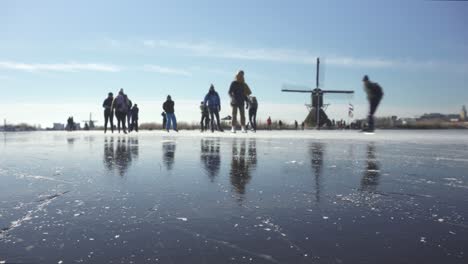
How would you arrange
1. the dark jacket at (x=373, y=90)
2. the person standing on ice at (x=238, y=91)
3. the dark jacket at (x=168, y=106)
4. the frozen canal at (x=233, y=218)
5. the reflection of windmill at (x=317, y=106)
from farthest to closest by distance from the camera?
the reflection of windmill at (x=317, y=106)
the dark jacket at (x=168, y=106)
the person standing on ice at (x=238, y=91)
the dark jacket at (x=373, y=90)
the frozen canal at (x=233, y=218)

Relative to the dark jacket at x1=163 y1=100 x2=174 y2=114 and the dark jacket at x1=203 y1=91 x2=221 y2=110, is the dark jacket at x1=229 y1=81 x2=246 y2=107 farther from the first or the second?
the dark jacket at x1=163 y1=100 x2=174 y2=114

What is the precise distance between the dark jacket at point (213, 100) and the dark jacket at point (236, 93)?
5.43 feet

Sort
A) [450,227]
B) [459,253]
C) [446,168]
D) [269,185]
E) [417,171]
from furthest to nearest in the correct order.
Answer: [446,168]
[417,171]
[269,185]
[450,227]
[459,253]

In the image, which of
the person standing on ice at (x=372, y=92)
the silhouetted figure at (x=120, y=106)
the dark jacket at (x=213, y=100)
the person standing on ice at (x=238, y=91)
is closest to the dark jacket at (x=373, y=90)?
the person standing on ice at (x=372, y=92)

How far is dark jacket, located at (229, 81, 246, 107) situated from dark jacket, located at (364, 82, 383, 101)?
4354 millimetres

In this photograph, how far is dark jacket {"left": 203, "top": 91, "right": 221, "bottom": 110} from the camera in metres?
15.5

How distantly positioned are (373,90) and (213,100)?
6005 mm

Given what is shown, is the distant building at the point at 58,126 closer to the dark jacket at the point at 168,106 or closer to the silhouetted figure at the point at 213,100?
the dark jacket at the point at 168,106

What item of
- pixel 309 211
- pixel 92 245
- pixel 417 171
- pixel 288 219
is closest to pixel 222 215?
pixel 288 219

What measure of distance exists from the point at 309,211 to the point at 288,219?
22cm

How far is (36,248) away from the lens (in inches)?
59.9

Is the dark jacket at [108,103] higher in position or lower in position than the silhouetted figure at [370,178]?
higher

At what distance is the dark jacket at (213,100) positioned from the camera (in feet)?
51.0

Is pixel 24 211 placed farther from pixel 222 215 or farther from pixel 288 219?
pixel 288 219
